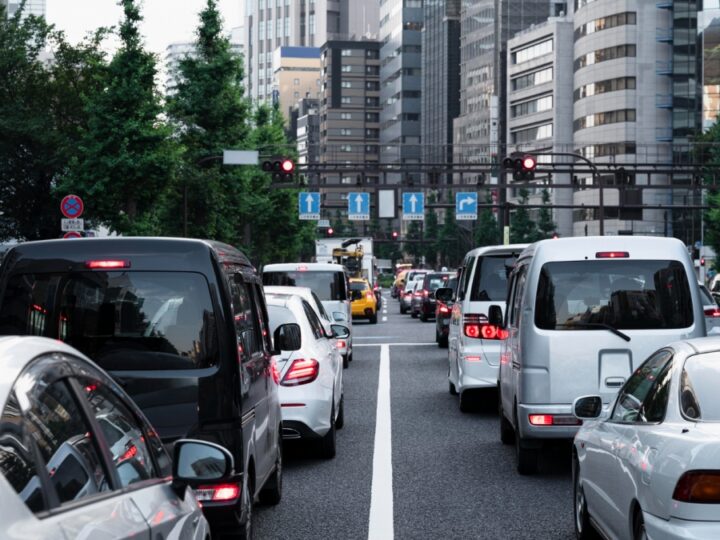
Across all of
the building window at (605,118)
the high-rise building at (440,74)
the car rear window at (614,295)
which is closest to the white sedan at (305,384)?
the car rear window at (614,295)

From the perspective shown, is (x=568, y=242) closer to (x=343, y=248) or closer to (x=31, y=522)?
(x=31, y=522)

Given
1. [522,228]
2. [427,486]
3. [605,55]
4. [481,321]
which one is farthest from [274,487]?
[522,228]

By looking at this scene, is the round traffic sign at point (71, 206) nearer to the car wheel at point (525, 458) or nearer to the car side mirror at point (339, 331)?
the car side mirror at point (339, 331)

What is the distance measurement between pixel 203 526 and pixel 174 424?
2030 millimetres

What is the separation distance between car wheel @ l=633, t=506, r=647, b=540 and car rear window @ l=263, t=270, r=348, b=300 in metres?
20.5

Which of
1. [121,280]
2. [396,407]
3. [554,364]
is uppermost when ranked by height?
[121,280]


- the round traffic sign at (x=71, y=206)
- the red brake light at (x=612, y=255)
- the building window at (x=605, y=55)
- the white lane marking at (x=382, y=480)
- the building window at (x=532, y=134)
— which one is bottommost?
the white lane marking at (x=382, y=480)

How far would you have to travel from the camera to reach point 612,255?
413 inches

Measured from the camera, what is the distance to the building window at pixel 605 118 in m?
114

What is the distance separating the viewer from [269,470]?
8672 millimetres

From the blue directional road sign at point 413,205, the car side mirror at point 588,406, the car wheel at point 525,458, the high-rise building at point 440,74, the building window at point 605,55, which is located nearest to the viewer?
the car side mirror at point 588,406

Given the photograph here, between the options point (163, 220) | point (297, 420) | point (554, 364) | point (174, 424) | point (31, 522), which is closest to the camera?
point (31, 522)

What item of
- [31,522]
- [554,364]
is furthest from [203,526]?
[554,364]

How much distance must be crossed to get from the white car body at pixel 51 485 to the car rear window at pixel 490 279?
11.6m
